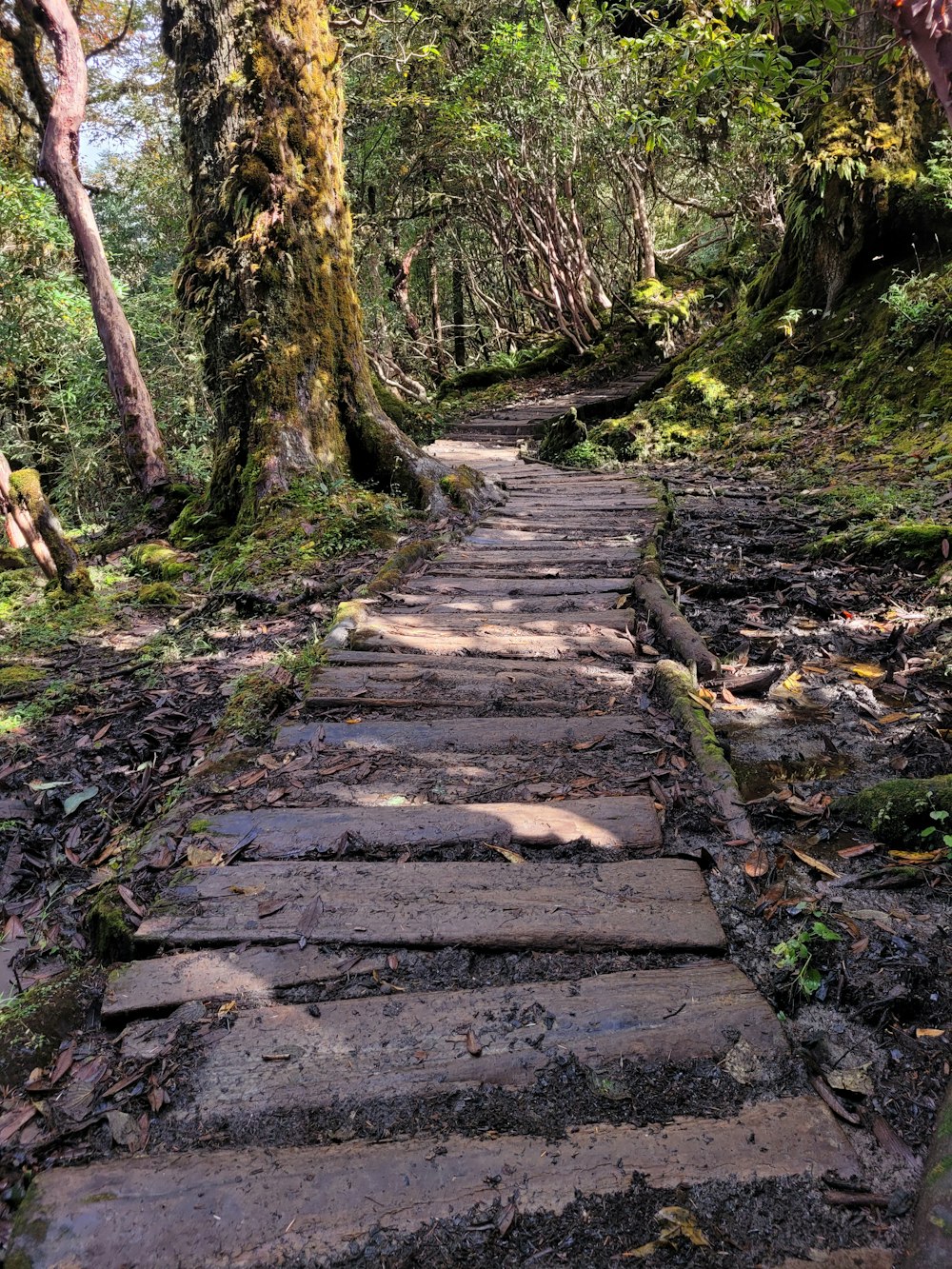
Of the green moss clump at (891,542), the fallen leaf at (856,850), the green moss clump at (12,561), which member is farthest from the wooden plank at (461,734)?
the green moss clump at (12,561)

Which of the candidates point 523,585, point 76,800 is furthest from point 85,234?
point 76,800

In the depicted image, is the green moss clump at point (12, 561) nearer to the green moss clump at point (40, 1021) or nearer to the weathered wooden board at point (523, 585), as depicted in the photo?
the weathered wooden board at point (523, 585)

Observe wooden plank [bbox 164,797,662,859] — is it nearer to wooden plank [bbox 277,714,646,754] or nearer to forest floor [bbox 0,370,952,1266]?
forest floor [bbox 0,370,952,1266]

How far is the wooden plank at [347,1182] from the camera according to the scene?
1.46 m

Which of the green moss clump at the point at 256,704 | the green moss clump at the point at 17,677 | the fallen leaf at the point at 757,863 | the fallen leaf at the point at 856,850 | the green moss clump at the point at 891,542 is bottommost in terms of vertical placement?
the fallen leaf at the point at 856,850

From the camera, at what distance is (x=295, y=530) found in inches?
259

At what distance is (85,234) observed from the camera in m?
10.0

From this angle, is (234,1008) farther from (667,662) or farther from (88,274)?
(88,274)

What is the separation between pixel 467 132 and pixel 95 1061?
15205 millimetres

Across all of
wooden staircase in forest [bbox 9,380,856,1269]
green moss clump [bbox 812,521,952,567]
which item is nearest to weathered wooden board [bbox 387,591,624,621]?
wooden staircase in forest [bbox 9,380,856,1269]

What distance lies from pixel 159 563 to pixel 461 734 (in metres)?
4.90

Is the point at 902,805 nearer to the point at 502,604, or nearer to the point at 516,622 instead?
the point at 516,622

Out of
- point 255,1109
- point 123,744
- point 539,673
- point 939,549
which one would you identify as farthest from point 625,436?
point 255,1109

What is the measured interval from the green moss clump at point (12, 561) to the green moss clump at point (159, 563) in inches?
61.8
